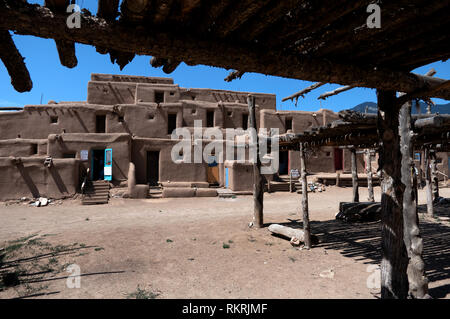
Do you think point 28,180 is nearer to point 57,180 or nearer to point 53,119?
point 57,180

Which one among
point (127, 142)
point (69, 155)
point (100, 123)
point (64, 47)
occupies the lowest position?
point (69, 155)

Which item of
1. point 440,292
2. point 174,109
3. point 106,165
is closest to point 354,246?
point 440,292

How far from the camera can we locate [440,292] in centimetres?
431

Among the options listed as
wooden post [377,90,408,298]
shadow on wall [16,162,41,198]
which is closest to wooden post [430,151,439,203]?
wooden post [377,90,408,298]

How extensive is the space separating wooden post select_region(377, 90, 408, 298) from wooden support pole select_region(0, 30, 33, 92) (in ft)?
13.7

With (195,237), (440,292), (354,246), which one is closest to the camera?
(440,292)

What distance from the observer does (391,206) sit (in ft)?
11.6

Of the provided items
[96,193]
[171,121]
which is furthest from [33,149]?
[171,121]

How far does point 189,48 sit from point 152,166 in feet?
58.8

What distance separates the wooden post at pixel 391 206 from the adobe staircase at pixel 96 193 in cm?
1379

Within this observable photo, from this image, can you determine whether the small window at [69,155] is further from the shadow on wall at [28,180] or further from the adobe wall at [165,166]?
the adobe wall at [165,166]

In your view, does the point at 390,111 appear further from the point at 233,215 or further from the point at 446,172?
the point at 446,172
